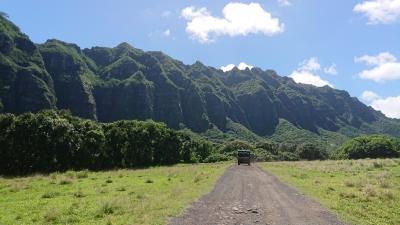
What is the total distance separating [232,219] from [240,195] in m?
10.2

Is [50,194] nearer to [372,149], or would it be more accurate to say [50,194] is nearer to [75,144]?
[75,144]

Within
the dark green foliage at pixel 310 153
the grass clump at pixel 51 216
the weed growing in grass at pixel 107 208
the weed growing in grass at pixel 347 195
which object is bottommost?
the grass clump at pixel 51 216

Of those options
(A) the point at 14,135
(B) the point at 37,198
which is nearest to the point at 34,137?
(A) the point at 14,135

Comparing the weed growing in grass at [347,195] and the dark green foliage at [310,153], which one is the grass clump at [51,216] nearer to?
the weed growing in grass at [347,195]

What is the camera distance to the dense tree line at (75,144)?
3009 inches

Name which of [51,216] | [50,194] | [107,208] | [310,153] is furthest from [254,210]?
[310,153]

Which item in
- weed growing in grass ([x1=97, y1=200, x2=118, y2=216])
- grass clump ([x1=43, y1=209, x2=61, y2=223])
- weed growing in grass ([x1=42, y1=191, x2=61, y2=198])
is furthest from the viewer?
weed growing in grass ([x1=42, y1=191, x2=61, y2=198])

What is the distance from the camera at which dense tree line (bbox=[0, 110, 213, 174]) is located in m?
76.4

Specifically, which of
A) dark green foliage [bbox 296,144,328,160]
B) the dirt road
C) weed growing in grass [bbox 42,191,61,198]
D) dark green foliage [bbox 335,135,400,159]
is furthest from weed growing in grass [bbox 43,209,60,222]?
dark green foliage [bbox 296,144,328,160]

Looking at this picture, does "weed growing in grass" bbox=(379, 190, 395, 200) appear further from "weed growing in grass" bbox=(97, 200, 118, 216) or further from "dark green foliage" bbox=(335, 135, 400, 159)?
"dark green foliage" bbox=(335, 135, 400, 159)

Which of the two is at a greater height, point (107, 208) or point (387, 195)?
point (387, 195)

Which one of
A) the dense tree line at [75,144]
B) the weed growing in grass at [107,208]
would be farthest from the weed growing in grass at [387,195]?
the dense tree line at [75,144]

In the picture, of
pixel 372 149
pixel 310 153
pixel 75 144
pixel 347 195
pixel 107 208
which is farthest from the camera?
pixel 310 153

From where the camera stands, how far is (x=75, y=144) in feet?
280
